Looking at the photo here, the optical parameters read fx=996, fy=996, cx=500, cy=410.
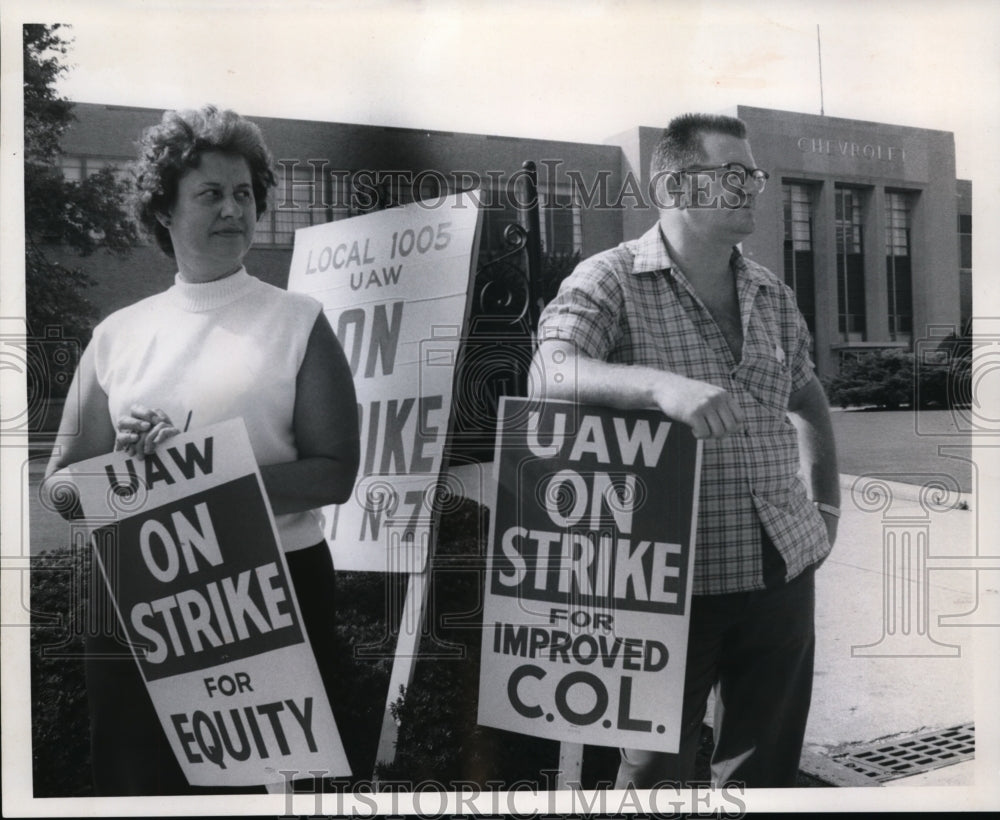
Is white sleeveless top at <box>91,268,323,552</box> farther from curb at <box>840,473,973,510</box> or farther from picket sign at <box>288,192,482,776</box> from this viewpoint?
curb at <box>840,473,973,510</box>

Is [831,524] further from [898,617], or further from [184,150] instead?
[184,150]

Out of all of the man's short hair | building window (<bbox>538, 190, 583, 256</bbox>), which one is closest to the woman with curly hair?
building window (<bbox>538, 190, 583, 256</bbox>)

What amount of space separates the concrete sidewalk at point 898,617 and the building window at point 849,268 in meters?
0.47

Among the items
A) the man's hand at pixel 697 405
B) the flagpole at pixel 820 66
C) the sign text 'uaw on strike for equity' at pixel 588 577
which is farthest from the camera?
the flagpole at pixel 820 66

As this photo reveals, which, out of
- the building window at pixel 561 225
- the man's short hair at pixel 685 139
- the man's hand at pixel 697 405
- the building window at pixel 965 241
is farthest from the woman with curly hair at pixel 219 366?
the building window at pixel 965 241

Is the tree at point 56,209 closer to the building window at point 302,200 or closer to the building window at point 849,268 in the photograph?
Result: the building window at point 302,200

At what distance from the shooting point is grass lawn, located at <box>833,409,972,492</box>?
2.98m

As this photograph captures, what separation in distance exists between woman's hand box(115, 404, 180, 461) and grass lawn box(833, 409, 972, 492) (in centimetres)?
201

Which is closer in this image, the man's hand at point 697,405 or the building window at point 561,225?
the man's hand at point 697,405

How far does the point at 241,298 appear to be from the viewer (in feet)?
9.82

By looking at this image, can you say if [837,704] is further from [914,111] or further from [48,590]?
[48,590]

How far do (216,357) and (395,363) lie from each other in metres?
0.53

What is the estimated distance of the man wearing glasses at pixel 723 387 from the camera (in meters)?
2.90

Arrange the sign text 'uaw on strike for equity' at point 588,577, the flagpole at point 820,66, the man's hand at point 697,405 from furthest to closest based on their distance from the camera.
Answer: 1. the flagpole at point 820,66
2. the sign text 'uaw on strike for equity' at point 588,577
3. the man's hand at point 697,405
